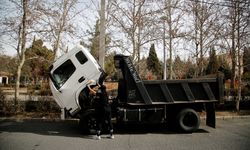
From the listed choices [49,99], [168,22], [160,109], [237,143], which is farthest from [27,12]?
[237,143]

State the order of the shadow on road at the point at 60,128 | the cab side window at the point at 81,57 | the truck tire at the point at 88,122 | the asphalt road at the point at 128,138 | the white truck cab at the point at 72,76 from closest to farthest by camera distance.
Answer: the asphalt road at the point at 128,138, the truck tire at the point at 88,122, the white truck cab at the point at 72,76, the cab side window at the point at 81,57, the shadow on road at the point at 60,128

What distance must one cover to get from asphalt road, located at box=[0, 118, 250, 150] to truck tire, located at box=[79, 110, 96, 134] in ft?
0.85

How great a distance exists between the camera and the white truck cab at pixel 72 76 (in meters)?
9.48

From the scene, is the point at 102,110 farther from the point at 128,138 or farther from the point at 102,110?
the point at 128,138

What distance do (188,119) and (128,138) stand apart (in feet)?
7.81

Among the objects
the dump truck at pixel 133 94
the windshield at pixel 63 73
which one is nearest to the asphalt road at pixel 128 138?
the dump truck at pixel 133 94

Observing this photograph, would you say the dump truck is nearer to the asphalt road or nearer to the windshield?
the windshield

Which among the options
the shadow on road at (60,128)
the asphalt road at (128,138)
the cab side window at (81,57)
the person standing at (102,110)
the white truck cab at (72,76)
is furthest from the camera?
the shadow on road at (60,128)

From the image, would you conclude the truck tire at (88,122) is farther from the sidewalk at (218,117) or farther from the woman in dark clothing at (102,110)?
the sidewalk at (218,117)

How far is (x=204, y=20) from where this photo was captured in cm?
1534

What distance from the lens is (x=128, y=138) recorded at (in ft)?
28.7

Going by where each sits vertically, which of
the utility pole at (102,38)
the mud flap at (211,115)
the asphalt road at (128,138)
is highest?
the utility pole at (102,38)

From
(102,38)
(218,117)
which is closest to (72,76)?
(102,38)

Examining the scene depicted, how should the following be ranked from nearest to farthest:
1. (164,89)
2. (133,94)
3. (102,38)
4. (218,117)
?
(133,94), (164,89), (218,117), (102,38)
